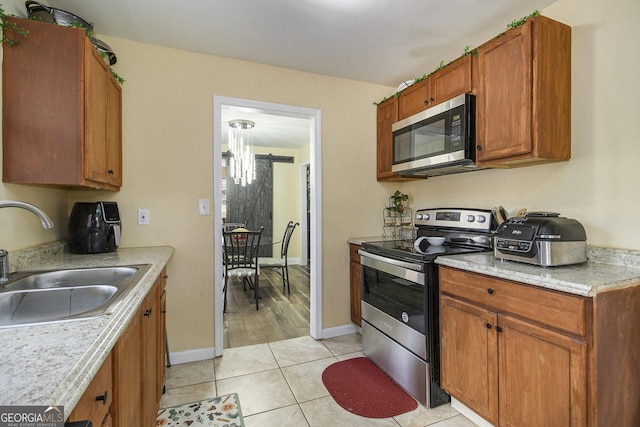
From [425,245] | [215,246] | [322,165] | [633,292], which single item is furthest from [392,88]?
[633,292]

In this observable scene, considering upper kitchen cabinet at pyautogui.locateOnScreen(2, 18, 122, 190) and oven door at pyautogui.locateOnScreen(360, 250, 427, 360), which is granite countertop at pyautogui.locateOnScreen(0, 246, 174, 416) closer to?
upper kitchen cabinet at pyautogui.locateOnScreen(2, 18, 122, 190)

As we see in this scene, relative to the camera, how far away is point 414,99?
2.54 meters

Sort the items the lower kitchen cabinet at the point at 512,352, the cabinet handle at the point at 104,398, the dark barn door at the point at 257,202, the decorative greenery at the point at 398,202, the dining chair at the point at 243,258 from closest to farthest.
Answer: the cabinet handle at the point at 104,398 → the lower kitchen cabinet at the point at 512,352 → the decorative greenery at the point at 398,202 → the dining chair at the point at 243,258 → the dark barn door at the point at 257,202

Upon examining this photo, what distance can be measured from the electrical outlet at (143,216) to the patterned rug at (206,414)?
1256mm

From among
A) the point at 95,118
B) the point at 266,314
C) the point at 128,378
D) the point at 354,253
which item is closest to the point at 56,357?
the point at 128,378

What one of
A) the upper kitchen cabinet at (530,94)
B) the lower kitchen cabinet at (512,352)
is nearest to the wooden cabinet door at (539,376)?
the lower kitchen cabinet at (512,352)

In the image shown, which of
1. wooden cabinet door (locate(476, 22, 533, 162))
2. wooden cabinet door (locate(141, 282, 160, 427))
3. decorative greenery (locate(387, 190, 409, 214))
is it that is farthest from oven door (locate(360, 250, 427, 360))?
wooden cabinet door (locate(141, 282, 160, 427))

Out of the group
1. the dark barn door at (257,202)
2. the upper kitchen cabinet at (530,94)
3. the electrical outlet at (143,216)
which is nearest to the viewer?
the upper kitchen cabinet at (530,94)

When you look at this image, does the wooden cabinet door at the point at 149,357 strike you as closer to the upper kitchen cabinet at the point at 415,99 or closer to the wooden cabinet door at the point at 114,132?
the wooden cabinet door at the point at 114,132

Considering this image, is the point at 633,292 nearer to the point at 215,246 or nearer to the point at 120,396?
the point at 120,396

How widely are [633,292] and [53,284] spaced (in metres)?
2.56

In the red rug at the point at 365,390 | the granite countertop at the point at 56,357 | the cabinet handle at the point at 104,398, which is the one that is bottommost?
the red rug at the point at 365,390

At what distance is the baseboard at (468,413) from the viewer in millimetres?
1696

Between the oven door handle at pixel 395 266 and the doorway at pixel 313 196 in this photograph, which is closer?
the oven door handle at pixel 395 266
